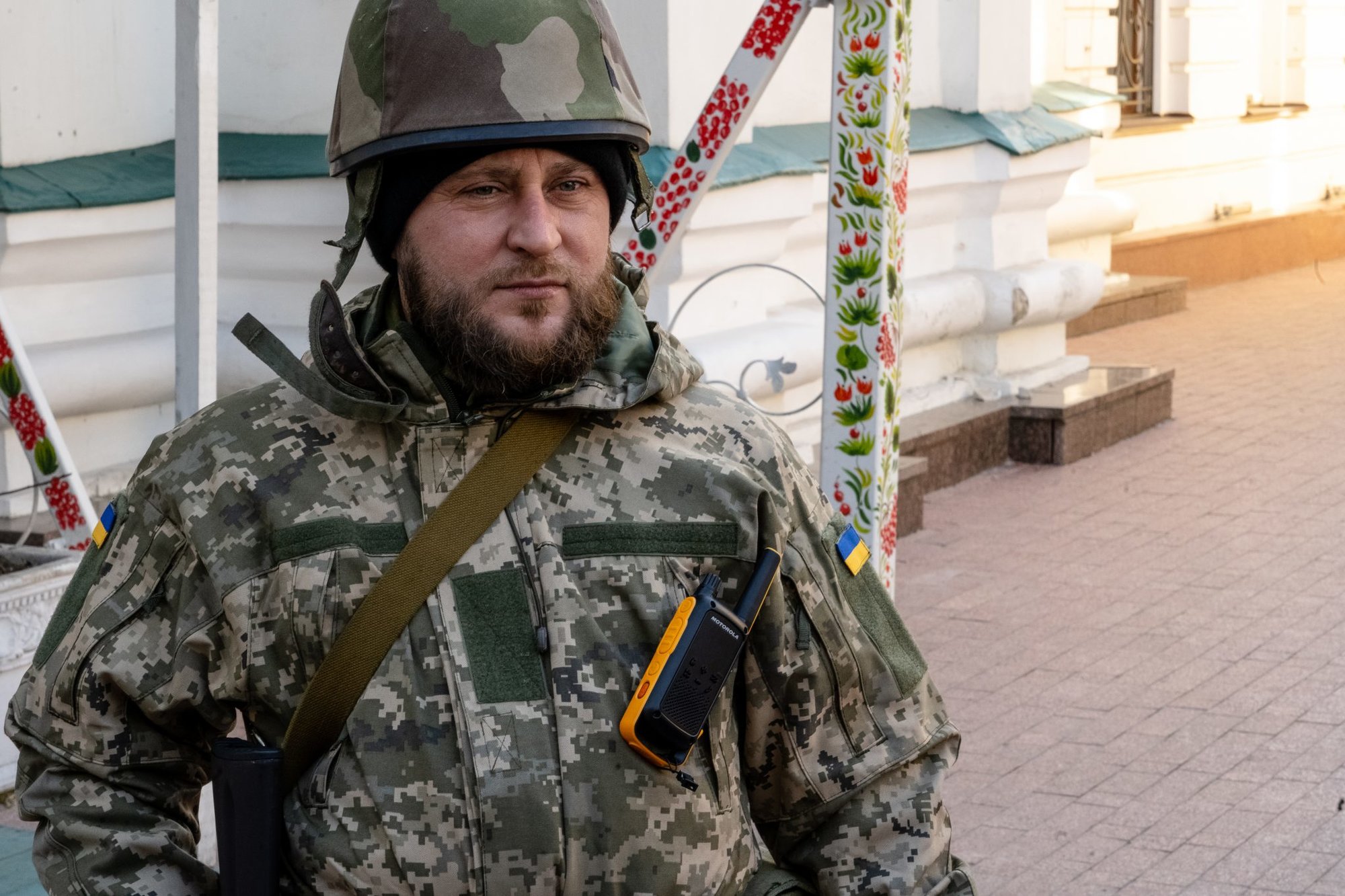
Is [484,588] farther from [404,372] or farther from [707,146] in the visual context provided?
[707,146]

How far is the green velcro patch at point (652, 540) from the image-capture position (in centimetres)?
177

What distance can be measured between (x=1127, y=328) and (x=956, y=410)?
4.16 metres

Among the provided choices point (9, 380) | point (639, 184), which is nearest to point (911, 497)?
point (9, 380)

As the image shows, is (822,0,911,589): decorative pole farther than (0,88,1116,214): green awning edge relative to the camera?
No

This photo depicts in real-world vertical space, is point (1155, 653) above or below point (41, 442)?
below

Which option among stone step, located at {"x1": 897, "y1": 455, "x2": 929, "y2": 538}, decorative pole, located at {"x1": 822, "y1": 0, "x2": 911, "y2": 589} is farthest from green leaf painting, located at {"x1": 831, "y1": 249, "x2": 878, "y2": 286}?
stone step, located at {"x1": 897, "y1": 455, "x2": 929, "y2": 538}

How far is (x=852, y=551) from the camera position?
74.7 inches

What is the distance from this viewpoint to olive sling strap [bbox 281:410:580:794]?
5.62 ft

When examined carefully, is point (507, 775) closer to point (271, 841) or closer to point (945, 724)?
point (271, 841)

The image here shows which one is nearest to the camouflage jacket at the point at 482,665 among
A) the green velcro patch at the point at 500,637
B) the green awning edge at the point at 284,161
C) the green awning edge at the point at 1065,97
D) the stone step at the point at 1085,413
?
the green velcro patch at the point at 500,637

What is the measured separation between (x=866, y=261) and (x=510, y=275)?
1.77 metres

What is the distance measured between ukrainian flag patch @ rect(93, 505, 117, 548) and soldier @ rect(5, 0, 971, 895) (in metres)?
0.03

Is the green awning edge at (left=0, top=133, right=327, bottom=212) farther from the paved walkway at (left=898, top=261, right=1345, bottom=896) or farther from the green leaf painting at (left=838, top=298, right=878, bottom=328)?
the paved walkway at (left=898, top=261, right=1345, bottom=896)

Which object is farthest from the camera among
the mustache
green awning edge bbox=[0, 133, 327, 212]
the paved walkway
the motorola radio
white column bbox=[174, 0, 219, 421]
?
green awning edge bbox=[0, 133, 327, 212]
